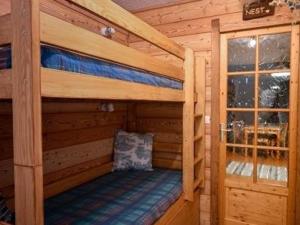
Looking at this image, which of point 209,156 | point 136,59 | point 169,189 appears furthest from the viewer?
point 209,156

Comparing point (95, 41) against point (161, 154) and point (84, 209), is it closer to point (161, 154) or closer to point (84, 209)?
point (84, 209)

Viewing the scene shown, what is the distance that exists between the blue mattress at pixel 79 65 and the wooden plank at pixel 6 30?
0.03 metres

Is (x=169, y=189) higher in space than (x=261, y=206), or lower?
higher

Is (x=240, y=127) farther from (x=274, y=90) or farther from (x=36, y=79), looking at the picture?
(x=36, y=79)

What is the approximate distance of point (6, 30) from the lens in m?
0.91

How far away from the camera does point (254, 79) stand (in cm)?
254

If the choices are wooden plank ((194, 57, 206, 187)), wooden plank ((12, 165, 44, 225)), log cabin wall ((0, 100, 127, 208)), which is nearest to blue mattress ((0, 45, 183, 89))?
wooden plank ((12, 165, 44, 225))

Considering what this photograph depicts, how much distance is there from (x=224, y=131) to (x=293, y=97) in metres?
0.71

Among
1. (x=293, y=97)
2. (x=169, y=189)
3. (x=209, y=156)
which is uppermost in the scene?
(x=293, y=97)

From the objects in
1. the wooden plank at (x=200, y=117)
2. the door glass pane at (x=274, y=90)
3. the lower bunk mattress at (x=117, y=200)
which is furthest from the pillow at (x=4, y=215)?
the door glass pane at (x=274, y=90)

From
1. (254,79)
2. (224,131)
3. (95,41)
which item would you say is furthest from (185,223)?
(95,41)

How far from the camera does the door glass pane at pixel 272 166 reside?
2.47 m

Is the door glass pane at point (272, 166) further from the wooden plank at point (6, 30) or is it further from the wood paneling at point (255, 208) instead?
the wooden plank at point (6, 30)

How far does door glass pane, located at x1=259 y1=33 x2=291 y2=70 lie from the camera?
7.94ft
